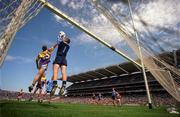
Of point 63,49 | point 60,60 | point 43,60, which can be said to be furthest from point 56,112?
point 63,49

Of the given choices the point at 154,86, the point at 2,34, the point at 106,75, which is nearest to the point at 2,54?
the point at 2,34

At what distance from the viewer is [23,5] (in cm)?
630

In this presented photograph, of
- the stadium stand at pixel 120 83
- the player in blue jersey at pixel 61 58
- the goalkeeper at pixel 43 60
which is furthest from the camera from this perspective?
the stadium stand at pixel 120 83

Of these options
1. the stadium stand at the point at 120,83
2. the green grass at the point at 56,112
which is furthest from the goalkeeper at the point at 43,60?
the stadium stand at the point at 120,83

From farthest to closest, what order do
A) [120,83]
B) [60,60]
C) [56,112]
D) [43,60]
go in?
[120,83] < [43,60] < [56,112] < [60,60]

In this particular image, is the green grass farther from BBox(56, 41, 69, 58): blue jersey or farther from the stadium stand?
the stadium stand

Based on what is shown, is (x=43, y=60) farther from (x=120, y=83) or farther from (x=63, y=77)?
(x=120, y=83)

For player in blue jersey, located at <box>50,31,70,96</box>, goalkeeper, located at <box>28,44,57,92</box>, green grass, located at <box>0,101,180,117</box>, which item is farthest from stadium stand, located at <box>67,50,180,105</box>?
player in blue jersey, located at <box>50,31,70,96</box>

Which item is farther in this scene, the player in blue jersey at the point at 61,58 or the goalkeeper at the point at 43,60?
the goalkeeper at the point at 43,60

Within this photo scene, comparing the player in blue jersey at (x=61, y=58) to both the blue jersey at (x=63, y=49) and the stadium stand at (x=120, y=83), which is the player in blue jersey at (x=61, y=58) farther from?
Result: the stadium stand at (x=120, y=83)

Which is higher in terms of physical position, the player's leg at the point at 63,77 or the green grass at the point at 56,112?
the player's leg at the point at 63,77

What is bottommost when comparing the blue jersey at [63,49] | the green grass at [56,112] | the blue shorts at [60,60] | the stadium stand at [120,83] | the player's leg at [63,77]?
the green grass at [56,112]

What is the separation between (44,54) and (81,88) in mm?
64561

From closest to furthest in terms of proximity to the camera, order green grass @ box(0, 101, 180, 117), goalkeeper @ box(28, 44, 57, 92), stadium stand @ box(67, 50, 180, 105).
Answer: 1. green grass @ box(0, 101, 180, 117)
2. goalkeeper @ box(28, 44, 57, 92)
3. stadium stand @ box(67, 50, 180, 105)
